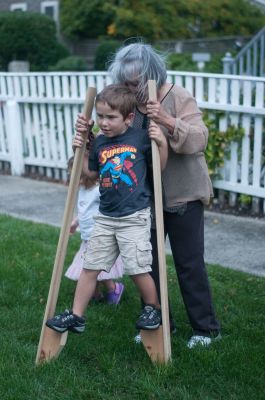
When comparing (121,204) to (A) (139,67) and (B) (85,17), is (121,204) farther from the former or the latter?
(B) (85,17)

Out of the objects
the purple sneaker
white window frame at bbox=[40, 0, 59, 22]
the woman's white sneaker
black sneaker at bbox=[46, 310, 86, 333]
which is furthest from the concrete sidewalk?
white window frame at bbox=[40, 0, 59, 22]

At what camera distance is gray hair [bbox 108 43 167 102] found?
337 centimetres

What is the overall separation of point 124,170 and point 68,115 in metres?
5.26

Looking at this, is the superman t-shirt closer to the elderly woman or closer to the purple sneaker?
the elderly woman

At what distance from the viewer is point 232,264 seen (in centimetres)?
546

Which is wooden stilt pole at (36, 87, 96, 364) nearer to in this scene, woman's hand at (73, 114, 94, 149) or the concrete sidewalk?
woman's hand at (73, 114, 94, 149)

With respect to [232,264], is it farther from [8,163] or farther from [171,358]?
[8,163]

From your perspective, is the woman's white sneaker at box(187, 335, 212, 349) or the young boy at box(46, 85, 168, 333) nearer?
the young boy at box(46, 85, 168, 333)

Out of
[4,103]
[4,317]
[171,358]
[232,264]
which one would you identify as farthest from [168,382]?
[4,103]

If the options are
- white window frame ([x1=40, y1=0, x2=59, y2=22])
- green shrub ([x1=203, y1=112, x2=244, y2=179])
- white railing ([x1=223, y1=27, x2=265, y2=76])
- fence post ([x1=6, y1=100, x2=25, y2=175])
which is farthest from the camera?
white window frame ([x1=40, y1=0, x2=59, y2=22])

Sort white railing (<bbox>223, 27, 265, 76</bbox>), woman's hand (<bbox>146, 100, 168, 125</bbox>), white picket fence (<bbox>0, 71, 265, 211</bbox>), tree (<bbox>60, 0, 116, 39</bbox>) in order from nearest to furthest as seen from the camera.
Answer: woman's hand (<bbox>146, 100, 168, 125</bbox>)
white picket fence (<bbox>0, 71, 265, 211</bbox>)
white railing (<bbox>223, 27, 265, 76</bbox>)
tree (<bbox>60, 0, 116, 39</bbox>)

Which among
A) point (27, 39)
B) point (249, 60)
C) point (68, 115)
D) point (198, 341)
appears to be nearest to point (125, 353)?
point (198, 341)

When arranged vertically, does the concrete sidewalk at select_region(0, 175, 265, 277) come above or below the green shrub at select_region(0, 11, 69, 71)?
below

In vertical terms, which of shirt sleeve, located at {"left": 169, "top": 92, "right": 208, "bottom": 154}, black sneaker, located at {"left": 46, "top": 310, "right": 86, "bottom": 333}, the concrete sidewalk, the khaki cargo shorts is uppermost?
shirt sleeve, located at {"left": 169, "top": 92, "right": 208, "bottom": 154}
